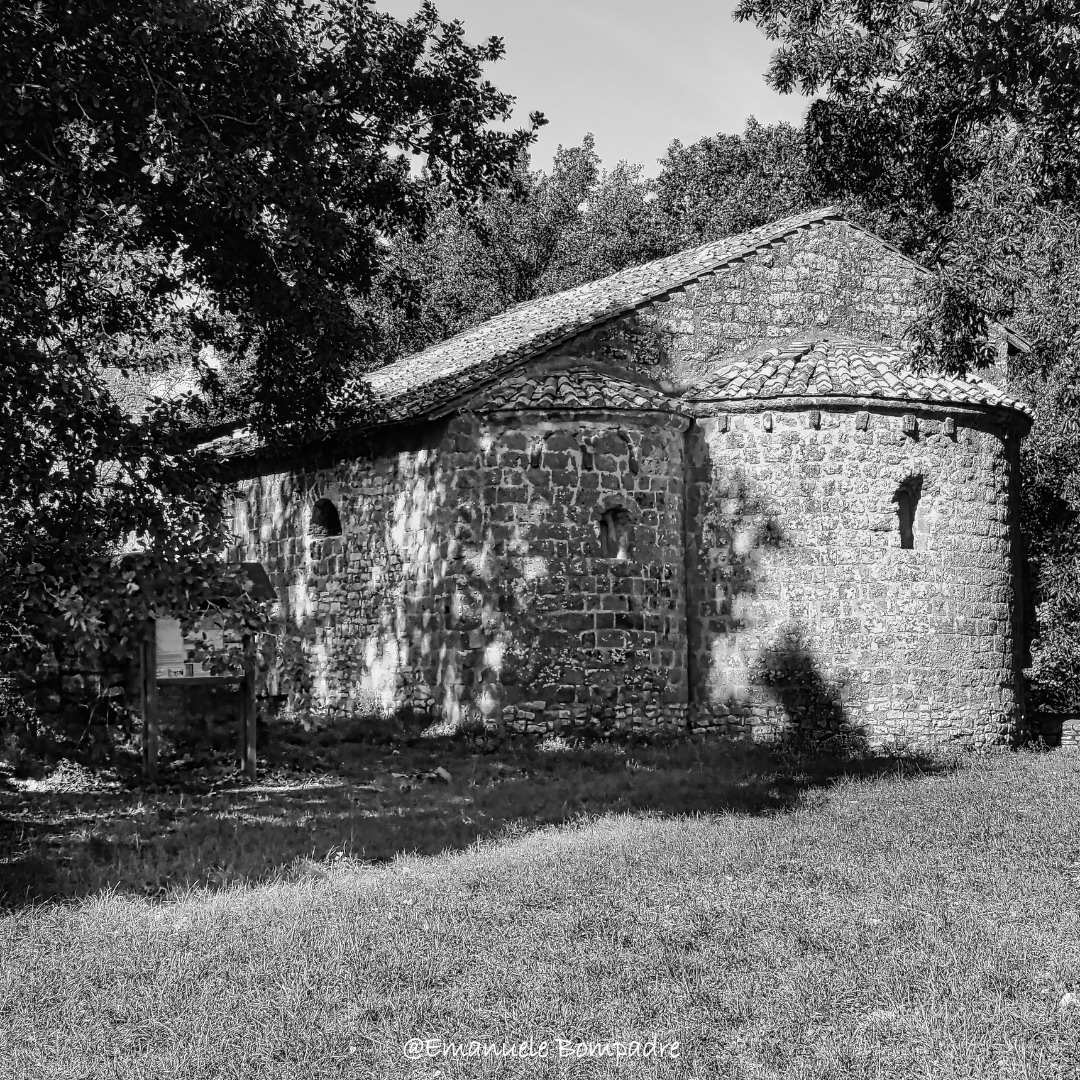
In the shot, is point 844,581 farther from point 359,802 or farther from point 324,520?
point 324,520

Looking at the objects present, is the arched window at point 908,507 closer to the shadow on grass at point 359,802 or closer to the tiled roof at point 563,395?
the shadow on grass at point 359,802

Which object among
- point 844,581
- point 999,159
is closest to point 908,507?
point 844,581

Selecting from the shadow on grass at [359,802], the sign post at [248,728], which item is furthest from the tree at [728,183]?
the sign post at [248,728]

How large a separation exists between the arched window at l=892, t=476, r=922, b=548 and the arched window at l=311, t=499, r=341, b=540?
7830 millimetres

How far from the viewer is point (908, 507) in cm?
1555

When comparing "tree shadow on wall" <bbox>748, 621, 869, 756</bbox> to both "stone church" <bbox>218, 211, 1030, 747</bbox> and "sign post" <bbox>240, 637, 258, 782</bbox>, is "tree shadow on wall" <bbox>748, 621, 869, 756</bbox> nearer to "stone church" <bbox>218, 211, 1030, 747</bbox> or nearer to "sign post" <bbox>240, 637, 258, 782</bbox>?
"stone church" <bbox>218, 211, 1030, 747</bbox>

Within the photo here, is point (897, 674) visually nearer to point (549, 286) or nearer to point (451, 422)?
point (451, 422)

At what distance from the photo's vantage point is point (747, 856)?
862cm

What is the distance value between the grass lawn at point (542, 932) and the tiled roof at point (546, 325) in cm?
646

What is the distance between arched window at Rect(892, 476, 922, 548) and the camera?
607 inches

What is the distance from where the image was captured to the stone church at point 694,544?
48.7 feet

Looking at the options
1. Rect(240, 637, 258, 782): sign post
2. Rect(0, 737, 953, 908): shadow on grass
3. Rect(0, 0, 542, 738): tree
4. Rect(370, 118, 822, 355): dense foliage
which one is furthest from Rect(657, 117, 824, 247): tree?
Rect(240, 637, 258, 782): sign post

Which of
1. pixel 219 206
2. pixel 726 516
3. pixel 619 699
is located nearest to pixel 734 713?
pixel 619 699

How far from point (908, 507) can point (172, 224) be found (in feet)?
31.0
